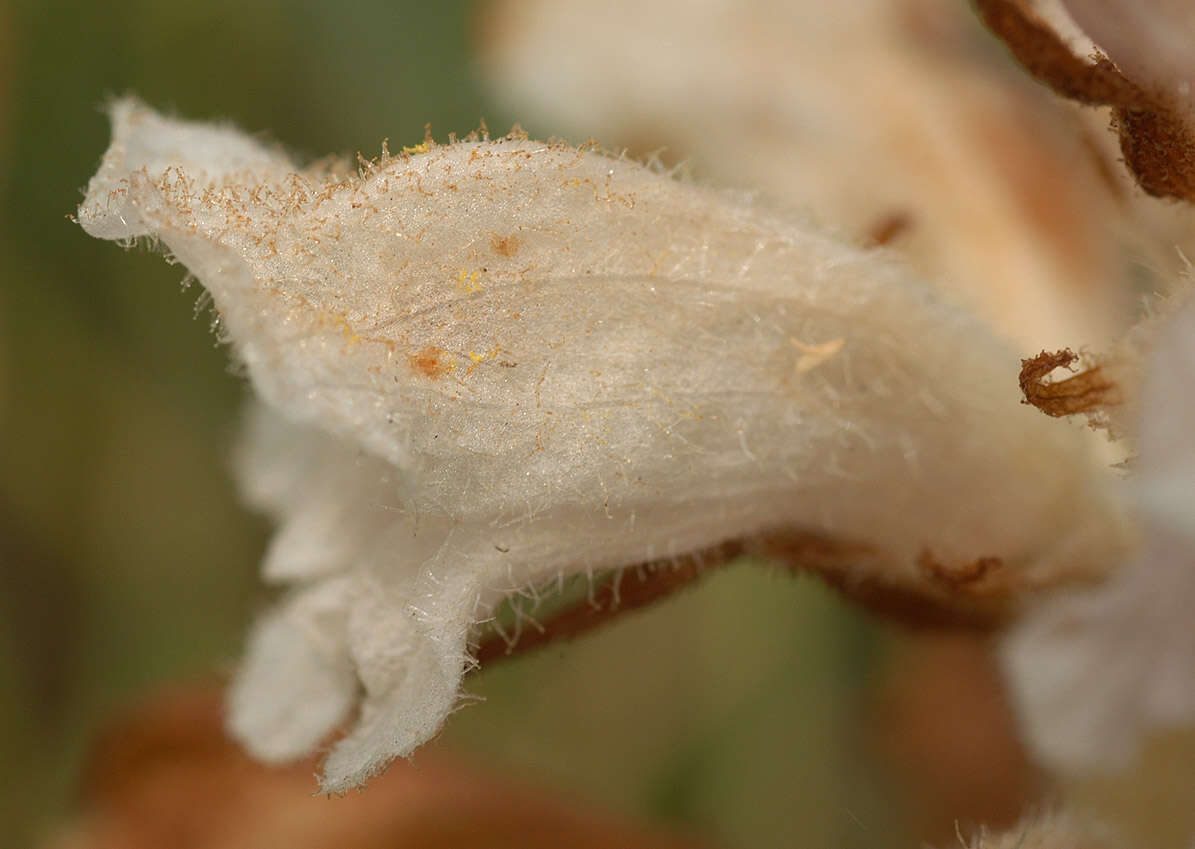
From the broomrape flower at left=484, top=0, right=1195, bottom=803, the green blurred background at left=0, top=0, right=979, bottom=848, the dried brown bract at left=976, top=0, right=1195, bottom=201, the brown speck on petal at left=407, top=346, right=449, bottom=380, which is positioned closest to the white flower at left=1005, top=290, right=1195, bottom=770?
the broomrape flower at left=484, top=0, right=1195, bottom=803

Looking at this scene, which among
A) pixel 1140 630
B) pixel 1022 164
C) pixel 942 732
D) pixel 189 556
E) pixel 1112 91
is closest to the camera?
pixel 1112 91

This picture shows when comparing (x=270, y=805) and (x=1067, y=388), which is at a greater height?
(x=1067, y=388)

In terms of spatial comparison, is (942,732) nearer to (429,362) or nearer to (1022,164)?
(1022,164)

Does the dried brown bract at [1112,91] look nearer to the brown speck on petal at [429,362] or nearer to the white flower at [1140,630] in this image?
the white flower at [1140,630]

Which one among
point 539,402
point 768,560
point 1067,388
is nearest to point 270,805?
point 768,560

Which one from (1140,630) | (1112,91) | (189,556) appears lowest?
(189,556)

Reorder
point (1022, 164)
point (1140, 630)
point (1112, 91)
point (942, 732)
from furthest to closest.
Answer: point (942, 732) < point (1022, 164) < point (1140, 630) < point (1112, 91)

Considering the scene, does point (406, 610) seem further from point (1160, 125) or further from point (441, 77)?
point (441, 77)
